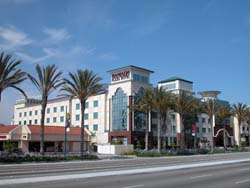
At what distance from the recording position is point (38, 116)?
346ft

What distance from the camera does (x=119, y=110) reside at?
8325 centimetres

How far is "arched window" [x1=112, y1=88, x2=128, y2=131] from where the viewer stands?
8162 cm

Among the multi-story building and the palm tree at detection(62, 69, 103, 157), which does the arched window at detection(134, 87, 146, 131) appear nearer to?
the multi-story building

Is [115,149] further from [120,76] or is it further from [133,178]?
[133,178]

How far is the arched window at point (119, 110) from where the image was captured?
81625 mm

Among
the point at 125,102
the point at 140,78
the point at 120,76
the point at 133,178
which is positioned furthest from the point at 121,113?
the point at 133,178

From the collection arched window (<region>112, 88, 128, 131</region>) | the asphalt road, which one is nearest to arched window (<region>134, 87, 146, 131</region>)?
arched window (<region>112, 88, 128, 131</region>)

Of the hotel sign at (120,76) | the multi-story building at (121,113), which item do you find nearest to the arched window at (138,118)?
the multi-story building at (121,113)

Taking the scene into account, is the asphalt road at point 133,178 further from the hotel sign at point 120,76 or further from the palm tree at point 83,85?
the hotel sign at point 120,76

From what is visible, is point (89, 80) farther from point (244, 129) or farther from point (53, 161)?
point (244, 129)

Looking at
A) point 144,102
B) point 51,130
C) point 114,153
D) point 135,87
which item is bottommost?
point 114,153

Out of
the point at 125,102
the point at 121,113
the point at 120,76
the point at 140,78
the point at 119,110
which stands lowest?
the point at 121,113

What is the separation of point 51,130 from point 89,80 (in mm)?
26520

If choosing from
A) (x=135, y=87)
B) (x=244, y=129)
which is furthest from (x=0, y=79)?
(x=244, y=129)
